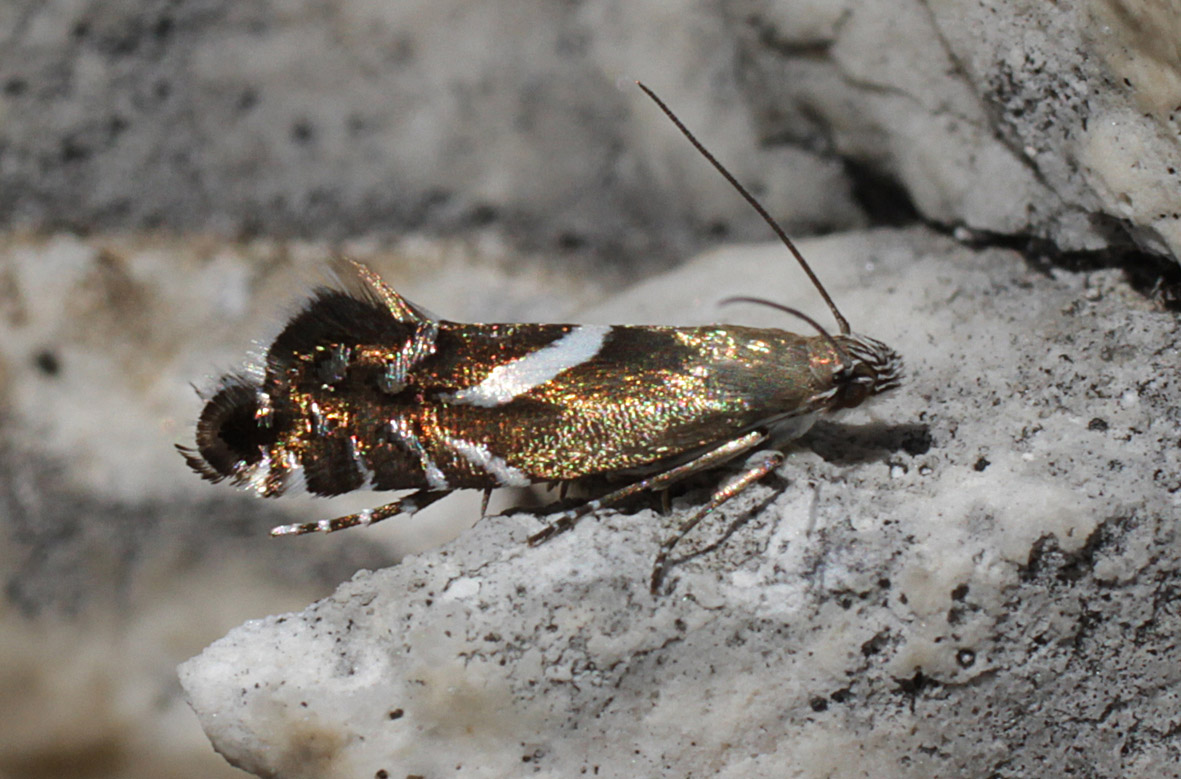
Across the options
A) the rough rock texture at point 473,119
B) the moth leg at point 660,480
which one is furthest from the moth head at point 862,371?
the rough rock texture at point 473,119

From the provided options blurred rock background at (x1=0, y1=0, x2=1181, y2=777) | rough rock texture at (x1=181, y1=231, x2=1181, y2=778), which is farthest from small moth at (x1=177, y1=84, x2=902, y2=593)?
blurred rock background at (x1=0, y1=0, x2=1181, y2=777)

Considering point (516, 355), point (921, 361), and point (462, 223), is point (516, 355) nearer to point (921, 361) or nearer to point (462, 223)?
point (921, 361)

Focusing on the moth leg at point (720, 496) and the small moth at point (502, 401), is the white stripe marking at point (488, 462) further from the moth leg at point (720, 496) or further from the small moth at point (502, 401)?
the moth leg at point (720, 496)

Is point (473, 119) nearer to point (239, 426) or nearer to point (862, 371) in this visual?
point (239, 426)

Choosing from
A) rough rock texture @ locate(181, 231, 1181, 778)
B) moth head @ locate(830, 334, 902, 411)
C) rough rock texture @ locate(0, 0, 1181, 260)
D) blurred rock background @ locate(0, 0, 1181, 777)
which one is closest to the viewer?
rough rock texture @ locate(181, 231, 1181, 778)

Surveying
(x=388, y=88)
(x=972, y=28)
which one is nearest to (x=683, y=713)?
(x=972, y=28)

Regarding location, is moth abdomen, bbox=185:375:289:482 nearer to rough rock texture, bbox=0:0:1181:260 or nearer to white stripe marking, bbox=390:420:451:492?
white stripe marking, bbox=390:420:451:492
